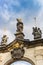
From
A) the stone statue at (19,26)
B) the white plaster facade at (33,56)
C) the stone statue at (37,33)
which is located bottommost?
the white plaster facade at (33,56)

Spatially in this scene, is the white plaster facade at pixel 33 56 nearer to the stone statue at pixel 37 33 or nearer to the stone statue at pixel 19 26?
the stone statue at pixel 37 33

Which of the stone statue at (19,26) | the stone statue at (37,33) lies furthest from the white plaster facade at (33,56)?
the stone statue at (19,26)

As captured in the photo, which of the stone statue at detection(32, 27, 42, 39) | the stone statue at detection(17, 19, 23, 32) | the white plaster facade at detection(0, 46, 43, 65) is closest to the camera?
the white plaster facade at detection(0, 46, 43, 65)

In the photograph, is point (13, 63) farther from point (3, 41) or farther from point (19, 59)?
point (3, 41)

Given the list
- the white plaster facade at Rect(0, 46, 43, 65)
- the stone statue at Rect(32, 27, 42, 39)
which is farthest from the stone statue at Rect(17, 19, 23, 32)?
the white plaster facade at Rect(0, 46, 43, 65)

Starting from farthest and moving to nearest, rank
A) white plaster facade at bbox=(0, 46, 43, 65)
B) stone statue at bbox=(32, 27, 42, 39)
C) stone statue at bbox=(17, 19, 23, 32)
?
stone statue at bbox=(17, 19, 23, 32) → stone statue at bbox=(32, 27, 42, 39) → white plaster facade at bbox=(0, 46, 43, 65)

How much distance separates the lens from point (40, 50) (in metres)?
24.7

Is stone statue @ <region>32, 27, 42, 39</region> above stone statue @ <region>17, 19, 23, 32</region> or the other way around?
the other way around

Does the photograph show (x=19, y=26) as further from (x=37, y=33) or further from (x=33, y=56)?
(x=33, y=56)

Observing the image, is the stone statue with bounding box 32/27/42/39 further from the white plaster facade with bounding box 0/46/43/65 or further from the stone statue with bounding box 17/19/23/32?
the stone statue with bounding box 17/19/23/32

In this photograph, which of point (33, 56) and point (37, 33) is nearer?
point (33, 56)

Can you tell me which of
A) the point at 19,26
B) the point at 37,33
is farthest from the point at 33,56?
the point at 19,26

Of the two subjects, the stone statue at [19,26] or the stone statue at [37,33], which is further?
the stone statue at [19,26]

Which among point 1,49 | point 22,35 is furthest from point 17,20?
point 1,49
